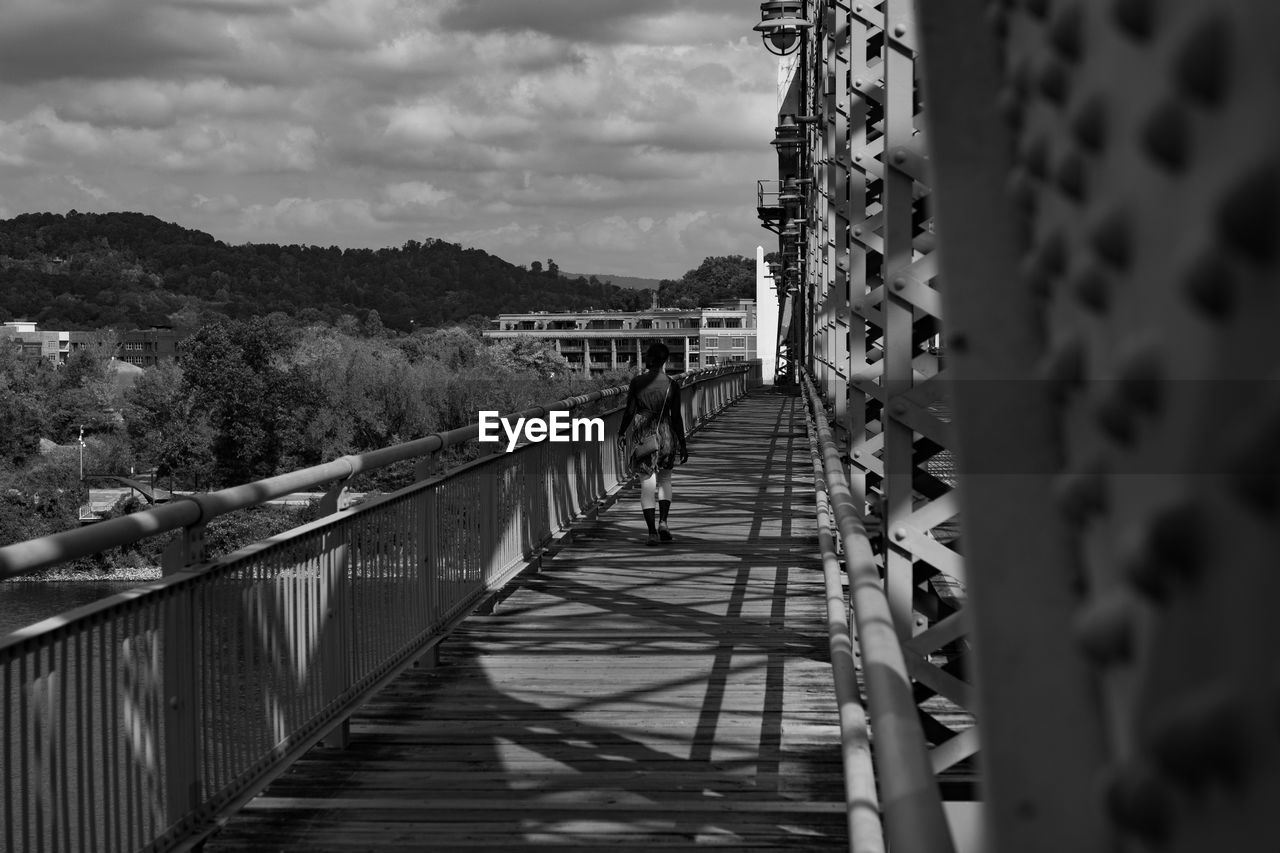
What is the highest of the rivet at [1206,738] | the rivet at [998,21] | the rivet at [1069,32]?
the rivet at [998,21]

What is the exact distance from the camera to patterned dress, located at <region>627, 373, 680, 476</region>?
595 inches

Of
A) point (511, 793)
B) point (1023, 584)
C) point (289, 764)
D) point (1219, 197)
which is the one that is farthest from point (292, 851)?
point (1219, 197)

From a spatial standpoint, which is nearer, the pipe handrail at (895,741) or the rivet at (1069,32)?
the rivet at (1069,32)

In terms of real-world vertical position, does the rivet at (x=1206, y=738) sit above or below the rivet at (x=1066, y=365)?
below

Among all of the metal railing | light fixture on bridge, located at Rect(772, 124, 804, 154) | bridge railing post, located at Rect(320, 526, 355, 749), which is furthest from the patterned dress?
light fixture on bridge, located at Rect(772, 124, 804, 154)

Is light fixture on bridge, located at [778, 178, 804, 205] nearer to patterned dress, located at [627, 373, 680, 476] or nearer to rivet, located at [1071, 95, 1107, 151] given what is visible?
patterned dress, located at [627, 373, 680, 476]

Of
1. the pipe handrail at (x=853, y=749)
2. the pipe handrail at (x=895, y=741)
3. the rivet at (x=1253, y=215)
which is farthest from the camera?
the pipe handrail at (x=853, y=749)

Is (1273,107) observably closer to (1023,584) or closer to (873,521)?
Answer: (1023,584)

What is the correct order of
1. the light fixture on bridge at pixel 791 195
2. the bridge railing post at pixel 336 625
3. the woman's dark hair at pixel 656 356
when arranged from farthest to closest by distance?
the light fixture on bridge at pixel 791 195 → the woman's dark hair at pixel 656 356 → the bridge railing post at pixel 336 625

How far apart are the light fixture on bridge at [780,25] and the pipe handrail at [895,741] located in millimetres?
16662

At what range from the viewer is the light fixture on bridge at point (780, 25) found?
1966cm

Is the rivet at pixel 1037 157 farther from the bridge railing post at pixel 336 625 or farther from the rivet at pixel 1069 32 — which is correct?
the bridge railing post at pixel 336 625

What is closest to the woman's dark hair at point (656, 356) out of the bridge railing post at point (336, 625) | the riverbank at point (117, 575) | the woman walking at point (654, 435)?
the woman walking at point (654, 435)

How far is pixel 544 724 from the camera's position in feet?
26.4
